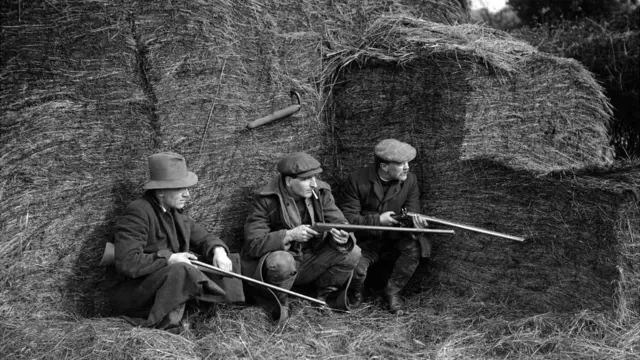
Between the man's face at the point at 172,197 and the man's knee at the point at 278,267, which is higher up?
the man's face at the point at 172,197

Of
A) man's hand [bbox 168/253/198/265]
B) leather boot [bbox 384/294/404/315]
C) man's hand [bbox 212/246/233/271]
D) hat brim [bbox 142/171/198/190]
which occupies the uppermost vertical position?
hat brim [bbox 142/171/198/190]

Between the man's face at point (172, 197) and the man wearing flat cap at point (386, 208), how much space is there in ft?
5.30

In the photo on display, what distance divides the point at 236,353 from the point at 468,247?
2338 millimetres

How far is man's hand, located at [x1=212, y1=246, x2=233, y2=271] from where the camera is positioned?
601cm

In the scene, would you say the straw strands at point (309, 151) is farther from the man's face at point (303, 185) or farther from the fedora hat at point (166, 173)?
the man's face at point (303, 185)

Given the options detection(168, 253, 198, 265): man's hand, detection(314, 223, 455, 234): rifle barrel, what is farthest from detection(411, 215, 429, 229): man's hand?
detection(168, 253, 198, 265): man's hand

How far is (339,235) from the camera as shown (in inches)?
248

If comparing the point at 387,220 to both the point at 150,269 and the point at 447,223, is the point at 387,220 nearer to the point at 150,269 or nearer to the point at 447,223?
the point at 447,223

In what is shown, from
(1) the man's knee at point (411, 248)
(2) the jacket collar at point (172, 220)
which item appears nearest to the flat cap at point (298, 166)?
(2) the jacket collar at point (172, 220)

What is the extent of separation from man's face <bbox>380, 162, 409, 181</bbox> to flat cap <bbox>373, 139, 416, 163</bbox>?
5 cm

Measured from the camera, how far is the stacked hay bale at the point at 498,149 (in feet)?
20.0

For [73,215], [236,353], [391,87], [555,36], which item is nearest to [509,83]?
[391,87]

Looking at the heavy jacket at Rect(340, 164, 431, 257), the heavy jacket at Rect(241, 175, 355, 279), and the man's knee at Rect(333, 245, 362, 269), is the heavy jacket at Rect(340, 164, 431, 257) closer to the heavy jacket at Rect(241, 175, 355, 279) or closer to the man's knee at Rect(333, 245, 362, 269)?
the heavy jacket at Rect(241, 175, 355, 279)

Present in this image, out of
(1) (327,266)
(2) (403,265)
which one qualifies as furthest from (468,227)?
(1) (327,266)
